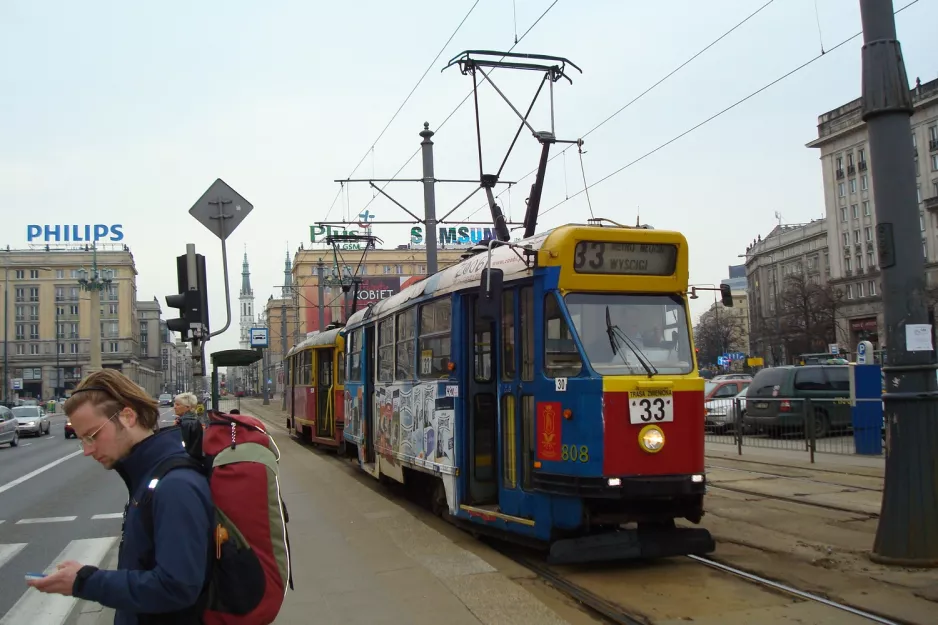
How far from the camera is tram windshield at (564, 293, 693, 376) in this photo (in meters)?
7.24

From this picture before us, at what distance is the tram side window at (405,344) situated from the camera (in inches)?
409

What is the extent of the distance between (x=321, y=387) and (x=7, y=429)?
14698 millimetres

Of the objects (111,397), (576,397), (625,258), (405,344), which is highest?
(625,258)

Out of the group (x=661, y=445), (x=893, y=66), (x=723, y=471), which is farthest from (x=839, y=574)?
(x=723, y=471)

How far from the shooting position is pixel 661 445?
22.8ft

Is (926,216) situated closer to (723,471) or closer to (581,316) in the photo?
(723,471)

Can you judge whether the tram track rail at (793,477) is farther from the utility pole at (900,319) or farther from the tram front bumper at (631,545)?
the tram front bumper at (631,545)

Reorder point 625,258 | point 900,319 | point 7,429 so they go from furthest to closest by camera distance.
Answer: point 7,429, point 625,258, point 900,319

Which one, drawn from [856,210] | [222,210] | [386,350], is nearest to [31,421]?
[386,350]

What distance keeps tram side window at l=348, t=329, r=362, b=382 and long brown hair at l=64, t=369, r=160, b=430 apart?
1118 centimetres

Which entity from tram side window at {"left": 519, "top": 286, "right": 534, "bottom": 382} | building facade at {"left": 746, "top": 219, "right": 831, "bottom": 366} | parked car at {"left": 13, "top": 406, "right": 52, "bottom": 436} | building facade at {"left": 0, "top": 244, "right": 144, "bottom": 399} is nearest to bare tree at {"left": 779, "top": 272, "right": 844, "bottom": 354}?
building facade at {"left": 746, "top": 219, "right": 831, "bottom": 366}

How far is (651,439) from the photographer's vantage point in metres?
6.94

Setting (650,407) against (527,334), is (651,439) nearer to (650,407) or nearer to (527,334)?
(650,407)

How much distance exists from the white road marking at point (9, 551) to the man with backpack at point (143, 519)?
726 cm
